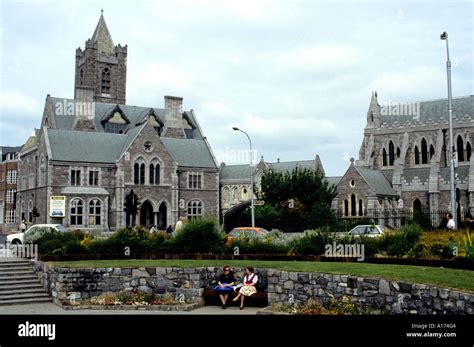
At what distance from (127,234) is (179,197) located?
105ft

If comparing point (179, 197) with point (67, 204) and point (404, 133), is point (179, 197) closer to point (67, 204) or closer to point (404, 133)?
point (67, 204)

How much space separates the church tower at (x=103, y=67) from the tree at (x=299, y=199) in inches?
1236

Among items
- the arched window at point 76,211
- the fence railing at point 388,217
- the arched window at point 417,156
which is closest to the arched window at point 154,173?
the arched window at point 76,211

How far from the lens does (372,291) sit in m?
14.6

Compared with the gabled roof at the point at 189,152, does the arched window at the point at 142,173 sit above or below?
below

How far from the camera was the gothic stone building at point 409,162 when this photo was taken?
5106 centimetres

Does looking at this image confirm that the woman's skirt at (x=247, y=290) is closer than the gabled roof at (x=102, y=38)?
Yes

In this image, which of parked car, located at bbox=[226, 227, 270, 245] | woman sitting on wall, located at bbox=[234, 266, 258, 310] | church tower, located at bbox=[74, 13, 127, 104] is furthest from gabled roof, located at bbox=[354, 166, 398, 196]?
church tower, located at bbox=[74, 13, 127, 104]

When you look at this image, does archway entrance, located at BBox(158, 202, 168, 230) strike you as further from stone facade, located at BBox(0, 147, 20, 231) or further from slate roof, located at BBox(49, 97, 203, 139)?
stone facade, located at BBox(0, 147, 20, 231)

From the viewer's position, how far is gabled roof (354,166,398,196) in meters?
51.1

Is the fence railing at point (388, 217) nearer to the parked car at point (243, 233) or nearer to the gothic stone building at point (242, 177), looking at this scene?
the gothic stone building at point (242, 177)

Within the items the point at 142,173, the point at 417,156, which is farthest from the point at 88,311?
the point at 417,156

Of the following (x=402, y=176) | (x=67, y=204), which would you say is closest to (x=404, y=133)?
(x=402, y=176)
